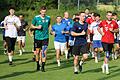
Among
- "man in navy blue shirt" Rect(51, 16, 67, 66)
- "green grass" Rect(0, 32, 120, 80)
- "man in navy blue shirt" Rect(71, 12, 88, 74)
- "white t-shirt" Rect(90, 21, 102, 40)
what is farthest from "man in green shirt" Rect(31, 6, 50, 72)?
"white t-shirt" Rect(90, 21, 102, 40)

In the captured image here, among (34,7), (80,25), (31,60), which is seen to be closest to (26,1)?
(34,7)

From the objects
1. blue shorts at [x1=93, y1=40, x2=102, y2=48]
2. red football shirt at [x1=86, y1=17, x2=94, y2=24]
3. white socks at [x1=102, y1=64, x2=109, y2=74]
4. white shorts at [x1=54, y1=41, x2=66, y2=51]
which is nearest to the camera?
white socks at [x1=102, y1=64, x2=109, y2=74]

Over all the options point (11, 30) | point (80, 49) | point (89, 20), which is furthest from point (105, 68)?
point (89, 20)

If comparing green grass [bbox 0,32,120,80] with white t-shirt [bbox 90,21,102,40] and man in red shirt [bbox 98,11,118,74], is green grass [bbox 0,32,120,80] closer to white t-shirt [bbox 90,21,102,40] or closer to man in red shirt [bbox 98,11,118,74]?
man in red shirt [bbox 98,11,118,74]

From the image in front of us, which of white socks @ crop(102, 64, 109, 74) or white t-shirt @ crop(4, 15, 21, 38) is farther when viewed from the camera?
white t-shirt @ crop(4, 15, 21, 38)

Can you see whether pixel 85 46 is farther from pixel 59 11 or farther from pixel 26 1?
pixel 26 1

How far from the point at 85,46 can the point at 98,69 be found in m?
1.71

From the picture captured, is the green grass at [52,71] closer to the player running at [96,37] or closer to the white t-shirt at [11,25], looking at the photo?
the player running at [96,37]

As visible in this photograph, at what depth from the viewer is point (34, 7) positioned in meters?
55.2

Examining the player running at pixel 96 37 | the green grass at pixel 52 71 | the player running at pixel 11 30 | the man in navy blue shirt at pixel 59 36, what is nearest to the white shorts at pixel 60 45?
the man in navy blue shirt at pixel 59 36

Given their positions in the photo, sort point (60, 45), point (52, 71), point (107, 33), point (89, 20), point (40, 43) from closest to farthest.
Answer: point (107, 33) → point (40, 43) → point (52, 71) → point (60, 45) → point (89, 20)

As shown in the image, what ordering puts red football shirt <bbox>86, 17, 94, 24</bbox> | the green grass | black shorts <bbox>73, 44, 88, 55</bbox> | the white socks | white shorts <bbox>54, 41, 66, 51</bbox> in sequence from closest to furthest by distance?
the green grass, black shorts <bbox>73, 44, 88, 55</bbox>, the white socks, white shorts <bbox>54, 41, 66, 51</bbox>, red football shirt <bbox>86, 17, 94, 24</bbox>

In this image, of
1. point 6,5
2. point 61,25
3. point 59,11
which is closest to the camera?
point 61,25

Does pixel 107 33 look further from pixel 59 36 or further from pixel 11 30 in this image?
pixel 11 30
